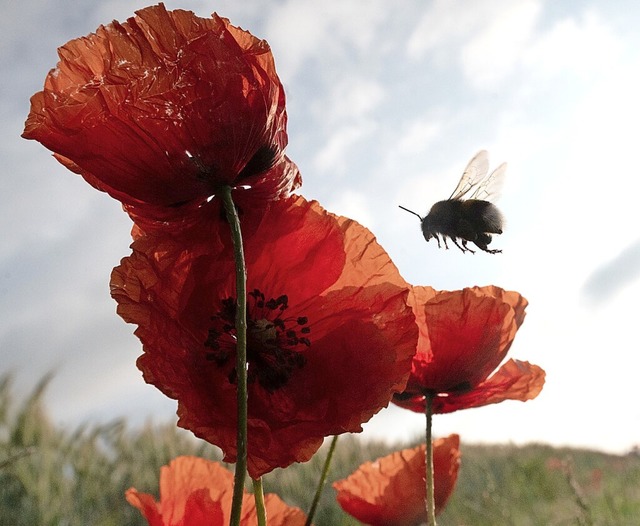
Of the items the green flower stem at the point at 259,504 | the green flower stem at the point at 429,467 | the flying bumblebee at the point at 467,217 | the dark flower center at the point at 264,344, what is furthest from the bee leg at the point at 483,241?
the green flower stem at the point at 259,504

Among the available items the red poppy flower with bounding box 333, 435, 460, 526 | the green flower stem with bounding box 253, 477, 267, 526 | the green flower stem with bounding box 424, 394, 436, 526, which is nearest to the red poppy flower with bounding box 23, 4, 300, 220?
the green flower stem with bounding box 253, 477, 267, 526

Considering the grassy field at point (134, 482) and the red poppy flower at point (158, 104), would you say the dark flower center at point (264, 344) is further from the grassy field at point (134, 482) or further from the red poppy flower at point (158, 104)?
the grassy field at point (134, 482)

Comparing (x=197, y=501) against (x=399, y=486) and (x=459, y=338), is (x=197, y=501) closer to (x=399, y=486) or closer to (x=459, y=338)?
(x=459, y=338)

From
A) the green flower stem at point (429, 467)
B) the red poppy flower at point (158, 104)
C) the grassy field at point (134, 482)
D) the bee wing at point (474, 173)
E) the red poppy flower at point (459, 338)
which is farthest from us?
the grassy field at point (134, 482)

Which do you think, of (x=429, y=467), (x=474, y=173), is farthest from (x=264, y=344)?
(x=474, y=173)

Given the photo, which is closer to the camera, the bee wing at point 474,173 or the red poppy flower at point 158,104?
the red poppy flower at point 158,104
